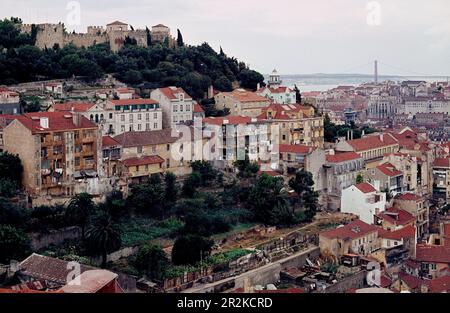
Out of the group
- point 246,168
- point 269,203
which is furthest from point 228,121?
point 269,203

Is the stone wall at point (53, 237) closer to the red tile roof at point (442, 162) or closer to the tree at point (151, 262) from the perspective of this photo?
the tree at point (151, 262)

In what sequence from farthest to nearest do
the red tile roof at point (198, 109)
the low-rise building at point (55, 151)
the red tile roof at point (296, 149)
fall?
the red tile roof at point (198, 109)
the red tile roof at point (296, 149)
the low-rise building at point (55, 151)

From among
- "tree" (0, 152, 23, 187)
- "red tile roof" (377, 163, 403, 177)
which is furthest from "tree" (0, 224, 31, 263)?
"red tile roof" (377, 163, 403, 177)

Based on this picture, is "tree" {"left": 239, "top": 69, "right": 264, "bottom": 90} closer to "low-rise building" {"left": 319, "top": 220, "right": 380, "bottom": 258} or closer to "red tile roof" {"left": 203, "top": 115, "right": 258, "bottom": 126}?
"red tile roof" {"left": 203, "top": 115, "right": 258, "bottom": 126}

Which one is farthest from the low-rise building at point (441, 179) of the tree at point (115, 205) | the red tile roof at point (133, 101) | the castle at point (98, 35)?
the castle at point (98, 35)

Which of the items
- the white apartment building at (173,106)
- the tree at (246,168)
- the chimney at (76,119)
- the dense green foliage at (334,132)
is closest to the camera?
the chimney at (76,119)
